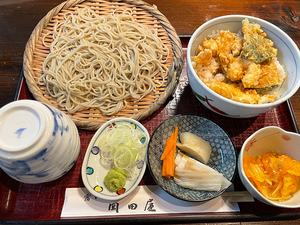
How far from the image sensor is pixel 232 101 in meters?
1.15

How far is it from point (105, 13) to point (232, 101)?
1.51 m

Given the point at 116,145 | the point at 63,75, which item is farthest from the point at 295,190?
the point at 63,75

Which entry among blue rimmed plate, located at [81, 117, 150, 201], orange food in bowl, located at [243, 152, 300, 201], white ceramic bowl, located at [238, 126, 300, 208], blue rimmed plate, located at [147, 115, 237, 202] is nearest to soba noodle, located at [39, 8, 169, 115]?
blue rimmed plate, located at [81, 117, 150, 201]

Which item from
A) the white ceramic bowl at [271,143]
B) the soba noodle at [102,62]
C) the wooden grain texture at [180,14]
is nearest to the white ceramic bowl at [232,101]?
the white ceramic bowl at [271,143]

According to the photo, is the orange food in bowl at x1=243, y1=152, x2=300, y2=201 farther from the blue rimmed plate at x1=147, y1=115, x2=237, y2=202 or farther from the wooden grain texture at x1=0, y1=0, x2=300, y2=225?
the wooden grain texture at x1=0, y1=0, x2=300, y2=225

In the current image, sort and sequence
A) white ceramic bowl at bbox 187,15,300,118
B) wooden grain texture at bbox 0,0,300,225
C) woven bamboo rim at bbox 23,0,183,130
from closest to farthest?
white ceramic bowl at bbox 187,15,300,118
woven bamboo rim at bbox 23,0,183,130
wooden grain texture at bbox 0,0,300,225

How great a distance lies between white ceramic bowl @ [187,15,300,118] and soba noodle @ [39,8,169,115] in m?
0.46

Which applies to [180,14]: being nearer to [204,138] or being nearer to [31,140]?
[204,138]

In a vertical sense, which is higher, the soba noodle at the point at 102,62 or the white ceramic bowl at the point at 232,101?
the white ceramic bowl at the point at 232,101

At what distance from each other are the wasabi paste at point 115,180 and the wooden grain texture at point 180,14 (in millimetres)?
1439

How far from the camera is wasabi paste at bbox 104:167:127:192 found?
1273mm

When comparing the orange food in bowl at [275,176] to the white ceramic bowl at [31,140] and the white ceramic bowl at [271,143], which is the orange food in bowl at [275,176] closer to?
the white ceramic bowl at [271,143]

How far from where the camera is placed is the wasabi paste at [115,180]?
4.18ft

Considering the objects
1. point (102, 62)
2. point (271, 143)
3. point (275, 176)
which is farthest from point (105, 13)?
point (275, 176)
